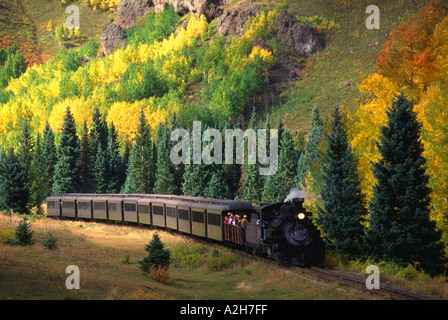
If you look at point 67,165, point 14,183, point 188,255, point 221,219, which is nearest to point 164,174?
point 67,165

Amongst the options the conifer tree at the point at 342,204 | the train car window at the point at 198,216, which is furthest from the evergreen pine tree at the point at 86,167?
the conifer tree at the point at 342,204

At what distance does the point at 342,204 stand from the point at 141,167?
58.9m

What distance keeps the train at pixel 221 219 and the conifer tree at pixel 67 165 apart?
17.2 m

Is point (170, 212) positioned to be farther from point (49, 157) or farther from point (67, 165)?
point (49, 157)

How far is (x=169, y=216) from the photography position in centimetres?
5434

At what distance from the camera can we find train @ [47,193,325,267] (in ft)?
105

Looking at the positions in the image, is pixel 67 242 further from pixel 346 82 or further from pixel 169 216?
pixel 346 82

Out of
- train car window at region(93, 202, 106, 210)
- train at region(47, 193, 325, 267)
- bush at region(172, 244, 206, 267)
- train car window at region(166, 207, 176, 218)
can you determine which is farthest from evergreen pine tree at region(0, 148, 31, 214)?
bush at region(172, 244, 206, 267)

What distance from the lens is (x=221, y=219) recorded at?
4178cm

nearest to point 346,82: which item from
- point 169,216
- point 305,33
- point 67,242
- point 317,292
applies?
point 305,33

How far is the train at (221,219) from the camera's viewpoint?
3209 cm

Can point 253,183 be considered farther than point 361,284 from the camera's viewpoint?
Yes

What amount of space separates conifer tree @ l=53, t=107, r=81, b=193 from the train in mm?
17222

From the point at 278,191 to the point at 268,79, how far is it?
288 feet
